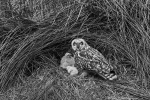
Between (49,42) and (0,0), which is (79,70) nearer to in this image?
(49,42)

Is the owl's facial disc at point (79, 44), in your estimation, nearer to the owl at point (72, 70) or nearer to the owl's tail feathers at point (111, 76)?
the owl at point (72, 70)

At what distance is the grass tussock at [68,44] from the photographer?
321 cm

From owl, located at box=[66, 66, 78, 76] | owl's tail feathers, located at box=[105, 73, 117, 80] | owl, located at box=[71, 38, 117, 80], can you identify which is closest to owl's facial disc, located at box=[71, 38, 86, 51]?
owl, located at box=[71, 38, 117, 80]

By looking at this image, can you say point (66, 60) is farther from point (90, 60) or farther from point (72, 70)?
point (90, 60)

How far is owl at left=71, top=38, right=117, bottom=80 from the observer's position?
3.20 m

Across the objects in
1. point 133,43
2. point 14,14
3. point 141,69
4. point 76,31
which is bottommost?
point 141,69

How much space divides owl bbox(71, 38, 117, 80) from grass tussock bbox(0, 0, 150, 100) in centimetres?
11

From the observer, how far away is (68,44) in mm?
3684

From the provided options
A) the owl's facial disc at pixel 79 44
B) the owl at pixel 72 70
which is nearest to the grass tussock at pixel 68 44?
the owl at pixel 72 70

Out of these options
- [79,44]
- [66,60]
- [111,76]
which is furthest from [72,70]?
[111,76]

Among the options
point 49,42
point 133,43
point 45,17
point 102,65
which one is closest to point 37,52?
point 49,42

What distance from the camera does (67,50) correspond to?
373 cm

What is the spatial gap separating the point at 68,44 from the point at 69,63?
258 mm

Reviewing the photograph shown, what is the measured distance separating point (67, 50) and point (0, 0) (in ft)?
3.09
